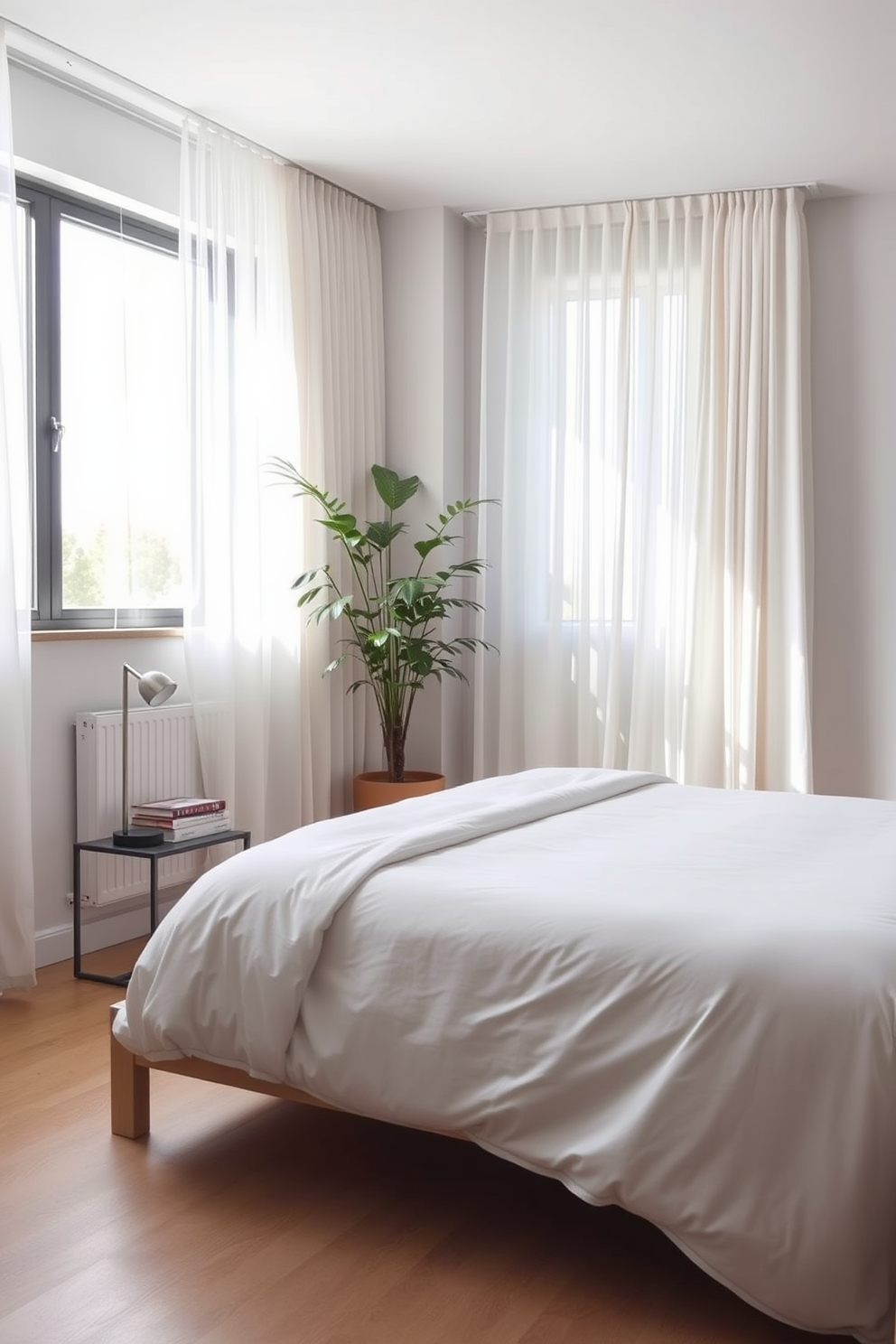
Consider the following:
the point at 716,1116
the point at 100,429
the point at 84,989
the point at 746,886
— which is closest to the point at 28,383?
the point at 100,429

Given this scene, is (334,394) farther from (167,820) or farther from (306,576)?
(167,820)

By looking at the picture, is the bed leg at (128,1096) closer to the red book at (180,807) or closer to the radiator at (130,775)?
the red book at (180,807)

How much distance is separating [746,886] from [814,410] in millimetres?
3257

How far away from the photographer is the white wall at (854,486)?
4848mm

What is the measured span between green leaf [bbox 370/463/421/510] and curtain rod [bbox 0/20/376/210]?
123cm

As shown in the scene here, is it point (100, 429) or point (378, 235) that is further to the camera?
point (378, 235)

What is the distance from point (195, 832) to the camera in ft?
12.5

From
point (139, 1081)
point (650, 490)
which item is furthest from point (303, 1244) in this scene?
point (650, 490)

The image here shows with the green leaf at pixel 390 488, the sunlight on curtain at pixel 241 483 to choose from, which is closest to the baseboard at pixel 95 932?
the sunlight on curtain at pixel 241 483

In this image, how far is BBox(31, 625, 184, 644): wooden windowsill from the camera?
3766mm

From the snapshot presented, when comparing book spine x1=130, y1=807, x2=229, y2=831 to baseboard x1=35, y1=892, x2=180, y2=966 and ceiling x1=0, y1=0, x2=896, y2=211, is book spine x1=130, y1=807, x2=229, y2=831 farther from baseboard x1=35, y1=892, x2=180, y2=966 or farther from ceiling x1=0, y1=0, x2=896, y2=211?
ceiling x1=0, y1=0, x2=896, y2=211

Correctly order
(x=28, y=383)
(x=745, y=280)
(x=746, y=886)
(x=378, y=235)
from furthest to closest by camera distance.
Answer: (x=378, y=235), (x=745, y=280), (x=28, y=383), (x=746, y=886)

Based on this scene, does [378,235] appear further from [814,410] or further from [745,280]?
[814,410]

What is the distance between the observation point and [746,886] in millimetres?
2143
